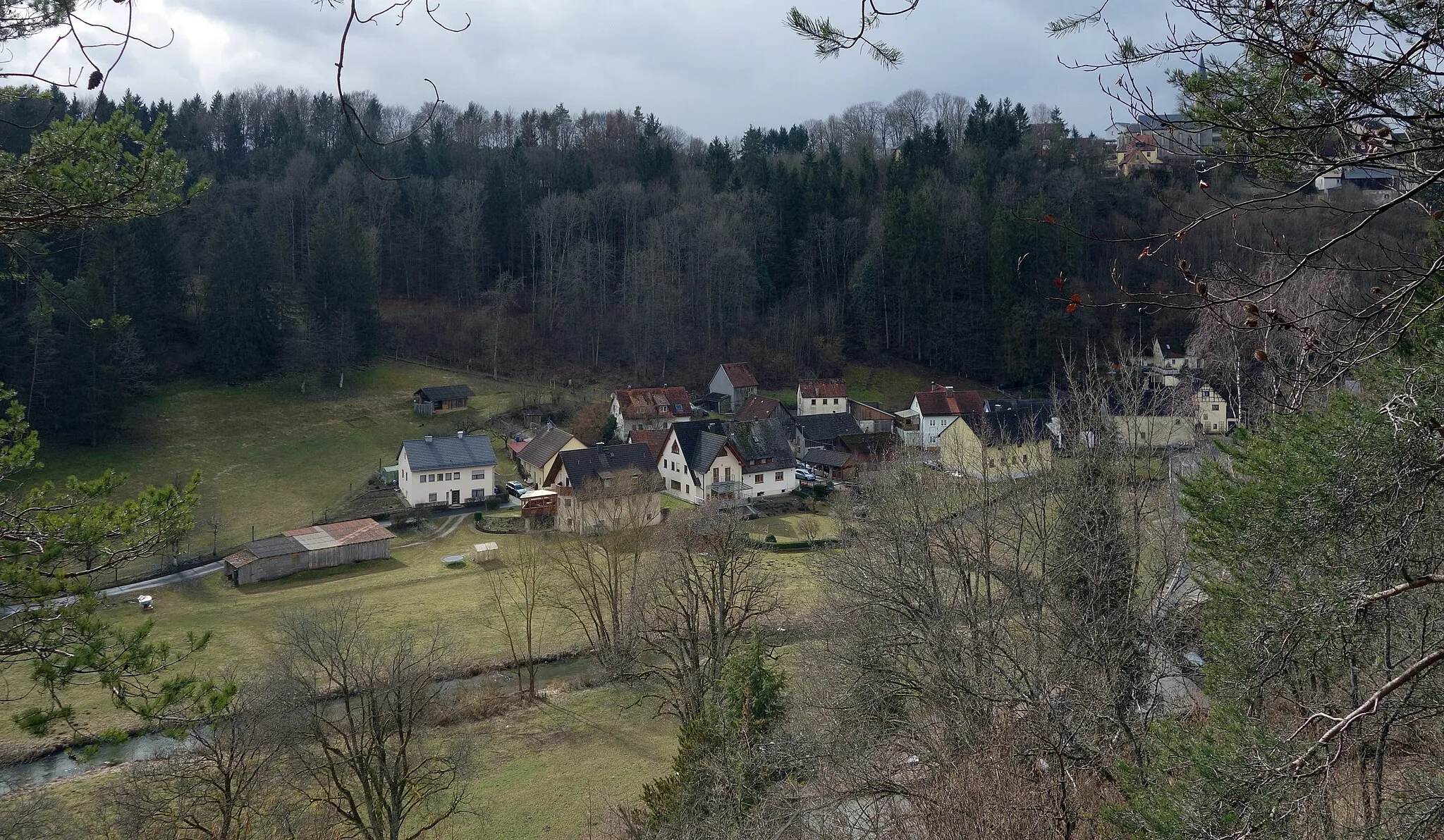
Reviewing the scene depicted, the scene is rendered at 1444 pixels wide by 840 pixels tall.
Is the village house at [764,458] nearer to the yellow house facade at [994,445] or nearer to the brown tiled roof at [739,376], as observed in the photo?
the yellow house facade at [994,445]

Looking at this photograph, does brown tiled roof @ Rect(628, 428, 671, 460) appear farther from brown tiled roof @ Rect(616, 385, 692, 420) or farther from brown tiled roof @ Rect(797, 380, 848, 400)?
brown tiled roof @ Rect(797, 380, 848, 400)

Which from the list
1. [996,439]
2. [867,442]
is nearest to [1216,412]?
[996,439]

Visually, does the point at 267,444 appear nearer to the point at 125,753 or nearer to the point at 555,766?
the point at 125,753

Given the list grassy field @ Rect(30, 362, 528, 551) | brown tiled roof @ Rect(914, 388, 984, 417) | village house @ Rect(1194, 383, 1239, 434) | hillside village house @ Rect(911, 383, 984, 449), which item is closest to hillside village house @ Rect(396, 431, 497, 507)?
grassy field @ Rect(30, 362, 528, 551)

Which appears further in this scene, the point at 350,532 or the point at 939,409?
the point at 939,409

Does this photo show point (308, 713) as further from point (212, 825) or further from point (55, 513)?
point (55, 513)
